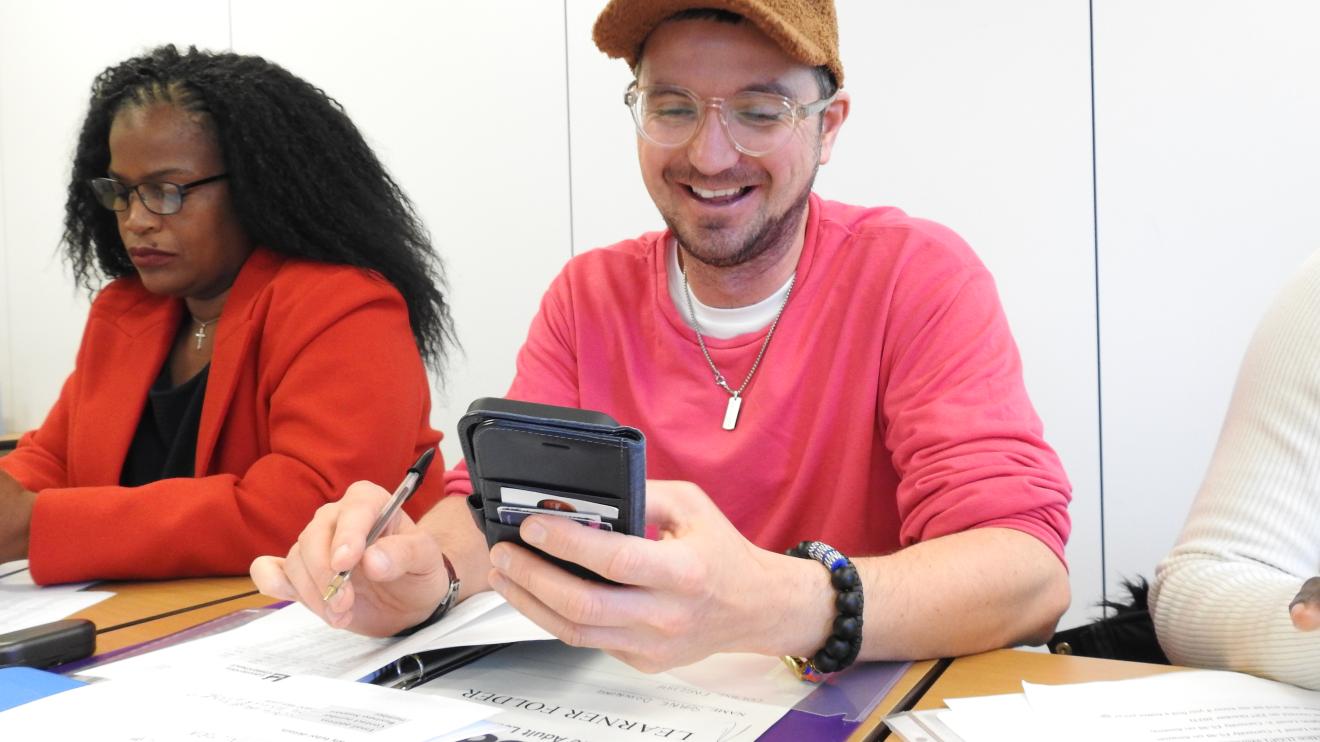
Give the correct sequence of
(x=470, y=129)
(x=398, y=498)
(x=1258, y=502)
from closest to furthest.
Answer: (x=398, y=498)
(x=1258, y=502)
(x=470, y=129)

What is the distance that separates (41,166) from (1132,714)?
155 inches

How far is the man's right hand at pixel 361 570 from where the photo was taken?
2.85 feet

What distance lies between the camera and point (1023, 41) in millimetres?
2262

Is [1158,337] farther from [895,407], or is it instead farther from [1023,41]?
[895,407]

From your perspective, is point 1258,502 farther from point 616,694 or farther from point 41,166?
point 41,166

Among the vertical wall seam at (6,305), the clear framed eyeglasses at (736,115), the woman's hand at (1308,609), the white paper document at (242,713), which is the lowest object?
the vertical wall seam at (6,305)

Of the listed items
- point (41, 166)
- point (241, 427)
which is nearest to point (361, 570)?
point (241, 427)

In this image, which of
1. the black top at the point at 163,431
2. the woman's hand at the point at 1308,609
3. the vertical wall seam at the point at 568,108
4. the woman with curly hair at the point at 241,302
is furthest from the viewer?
the vertical wall seam at the point at 568,108

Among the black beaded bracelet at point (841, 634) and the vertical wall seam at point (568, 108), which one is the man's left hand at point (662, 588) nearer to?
the black beaded bracelet at point (841, 634)

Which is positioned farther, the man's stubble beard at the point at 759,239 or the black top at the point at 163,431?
the black top at the point at 163,431

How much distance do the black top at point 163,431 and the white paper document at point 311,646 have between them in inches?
26.1

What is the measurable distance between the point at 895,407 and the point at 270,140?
3.65ft

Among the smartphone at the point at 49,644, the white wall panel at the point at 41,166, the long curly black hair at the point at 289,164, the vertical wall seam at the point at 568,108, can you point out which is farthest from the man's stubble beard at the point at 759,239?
the white wall panel at the point at 41,166

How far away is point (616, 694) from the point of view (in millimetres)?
806
